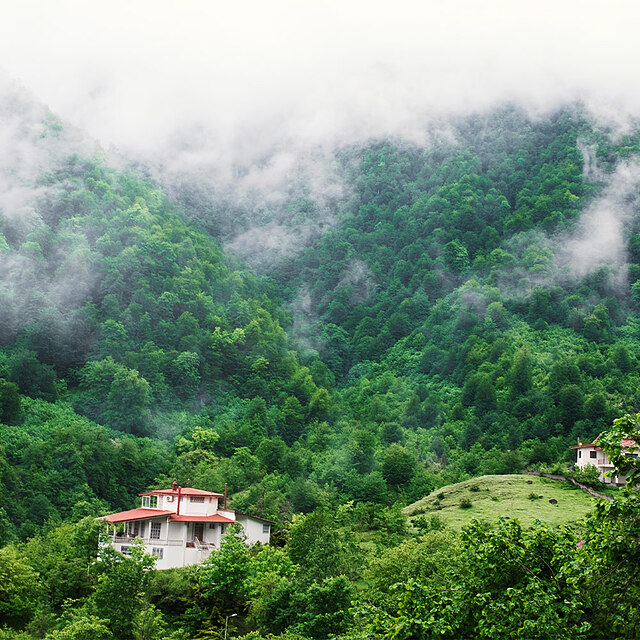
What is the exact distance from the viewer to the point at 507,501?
2498 inches

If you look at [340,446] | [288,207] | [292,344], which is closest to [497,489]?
[340,446]

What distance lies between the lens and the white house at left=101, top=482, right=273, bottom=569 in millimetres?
57781

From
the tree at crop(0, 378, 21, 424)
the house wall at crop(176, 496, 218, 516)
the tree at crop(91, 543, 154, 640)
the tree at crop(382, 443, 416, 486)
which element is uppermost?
the tree at crop(0, 378, 21, 424)

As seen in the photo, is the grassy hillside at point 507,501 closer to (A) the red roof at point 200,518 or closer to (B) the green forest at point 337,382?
(B) the green forest at point 337,382

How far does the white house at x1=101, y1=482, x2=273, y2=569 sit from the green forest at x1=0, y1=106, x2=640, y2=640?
11.8 ft

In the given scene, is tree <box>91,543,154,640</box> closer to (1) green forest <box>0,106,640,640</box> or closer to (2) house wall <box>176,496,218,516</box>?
(1) green forest <box>0,106,640,640</box>

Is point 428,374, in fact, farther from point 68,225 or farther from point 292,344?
point 68,225

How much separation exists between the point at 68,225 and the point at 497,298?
7356cm

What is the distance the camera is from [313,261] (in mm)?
172000

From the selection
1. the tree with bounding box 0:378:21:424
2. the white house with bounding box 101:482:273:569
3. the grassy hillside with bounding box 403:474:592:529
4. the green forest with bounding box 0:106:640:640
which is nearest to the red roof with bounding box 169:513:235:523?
the white house with bounding box 101:482:273:569

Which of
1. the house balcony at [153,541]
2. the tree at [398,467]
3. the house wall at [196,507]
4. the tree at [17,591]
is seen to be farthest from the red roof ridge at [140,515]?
the tree at [398,467]

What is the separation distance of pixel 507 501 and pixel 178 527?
25.6 metres

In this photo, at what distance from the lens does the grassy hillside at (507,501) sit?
2297 inches

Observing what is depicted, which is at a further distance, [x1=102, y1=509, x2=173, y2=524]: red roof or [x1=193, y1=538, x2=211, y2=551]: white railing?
[x1=193, y1=538, x2=211, y2=551]: white railing
